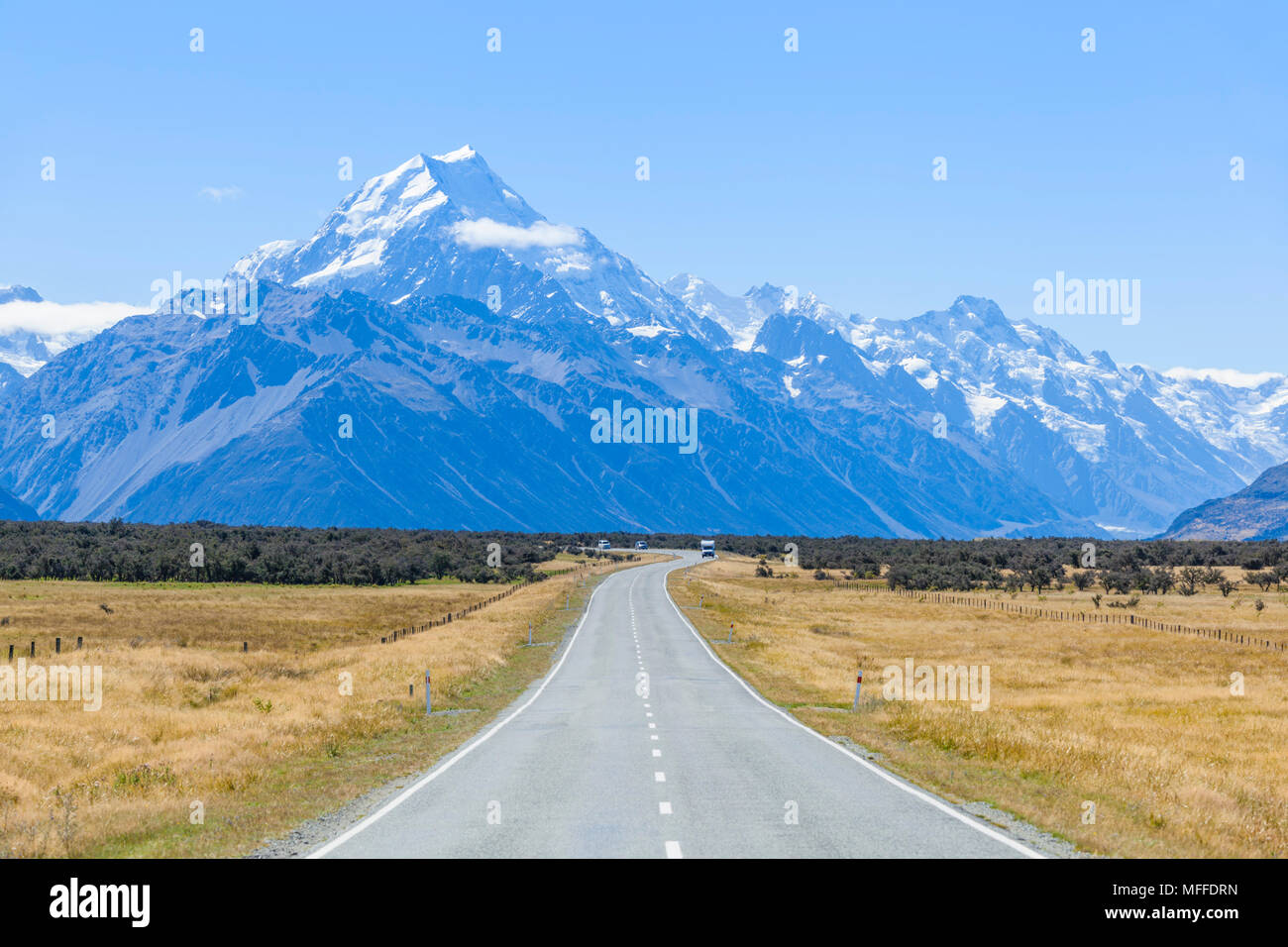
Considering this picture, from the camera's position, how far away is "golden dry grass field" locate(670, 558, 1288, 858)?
17.4 m

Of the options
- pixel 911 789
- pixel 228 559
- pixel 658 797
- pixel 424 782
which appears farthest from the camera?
pixel 228 559

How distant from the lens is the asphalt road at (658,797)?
1334 cm

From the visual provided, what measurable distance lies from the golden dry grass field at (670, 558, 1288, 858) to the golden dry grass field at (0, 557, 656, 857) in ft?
31.1

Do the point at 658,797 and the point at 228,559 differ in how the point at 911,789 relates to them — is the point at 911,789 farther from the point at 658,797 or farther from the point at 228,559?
the point at 228,559

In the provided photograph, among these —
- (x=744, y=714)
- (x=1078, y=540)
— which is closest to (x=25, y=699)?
(x=744, y=714)

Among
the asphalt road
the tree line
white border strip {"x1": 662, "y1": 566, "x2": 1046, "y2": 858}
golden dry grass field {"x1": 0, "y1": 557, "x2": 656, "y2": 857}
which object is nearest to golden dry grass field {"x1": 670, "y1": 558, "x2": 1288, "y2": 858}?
white border strip {"x1": 662, "y1": 566, "x2": 1046, "y2": 858}

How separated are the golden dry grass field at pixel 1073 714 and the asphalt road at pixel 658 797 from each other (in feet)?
5.53

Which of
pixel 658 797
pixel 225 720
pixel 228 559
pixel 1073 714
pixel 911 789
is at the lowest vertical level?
pixel 1073 714

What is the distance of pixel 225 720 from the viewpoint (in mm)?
28656

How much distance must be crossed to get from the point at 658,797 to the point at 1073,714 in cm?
1980

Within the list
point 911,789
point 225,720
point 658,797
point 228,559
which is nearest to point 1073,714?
point 911,789

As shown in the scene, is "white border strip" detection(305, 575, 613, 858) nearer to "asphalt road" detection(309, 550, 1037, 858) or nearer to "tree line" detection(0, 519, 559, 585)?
"asphalt road" detection(309, 550, 1037, 858)
